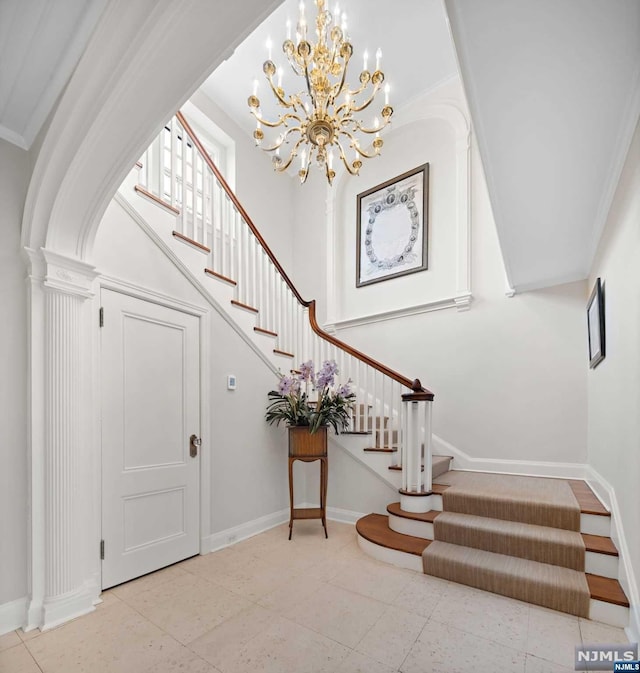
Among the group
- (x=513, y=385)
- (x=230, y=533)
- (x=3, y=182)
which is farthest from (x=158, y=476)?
(x=513, y=385)

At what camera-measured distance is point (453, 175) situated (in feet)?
15.1

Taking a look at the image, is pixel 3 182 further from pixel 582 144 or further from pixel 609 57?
pixel 582 144

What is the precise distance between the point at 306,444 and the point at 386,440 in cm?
94

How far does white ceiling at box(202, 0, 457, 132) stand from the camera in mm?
3846

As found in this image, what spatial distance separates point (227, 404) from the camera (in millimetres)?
3529

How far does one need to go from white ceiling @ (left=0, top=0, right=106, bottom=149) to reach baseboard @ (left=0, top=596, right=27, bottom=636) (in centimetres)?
266

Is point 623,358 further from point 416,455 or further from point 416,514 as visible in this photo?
point 416,514

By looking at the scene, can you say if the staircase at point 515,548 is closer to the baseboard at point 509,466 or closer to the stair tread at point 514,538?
the stair tread at point 514,538

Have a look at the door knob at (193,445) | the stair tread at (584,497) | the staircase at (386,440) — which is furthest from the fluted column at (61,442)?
the stair tread at (584,497)

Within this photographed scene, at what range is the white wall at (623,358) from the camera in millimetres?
1911

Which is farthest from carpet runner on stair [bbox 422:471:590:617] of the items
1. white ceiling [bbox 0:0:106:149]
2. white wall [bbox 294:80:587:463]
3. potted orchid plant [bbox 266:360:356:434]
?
white ceiling [bbox 0:0:106:149]

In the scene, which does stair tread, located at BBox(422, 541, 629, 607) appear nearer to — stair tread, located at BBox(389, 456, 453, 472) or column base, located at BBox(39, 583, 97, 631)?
stair tread, located at BBox(389, 456, 453, 472)

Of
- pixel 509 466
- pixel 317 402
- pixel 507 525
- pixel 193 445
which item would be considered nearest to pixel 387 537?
pixel 507 525

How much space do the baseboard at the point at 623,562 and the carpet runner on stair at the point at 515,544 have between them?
7.6 inches
